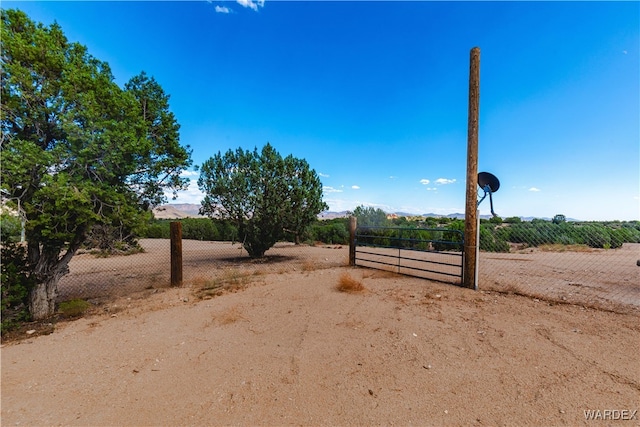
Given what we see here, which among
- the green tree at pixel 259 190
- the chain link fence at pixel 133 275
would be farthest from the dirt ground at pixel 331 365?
the green tree at pixel 259 190

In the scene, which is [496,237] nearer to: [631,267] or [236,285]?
[631,267]

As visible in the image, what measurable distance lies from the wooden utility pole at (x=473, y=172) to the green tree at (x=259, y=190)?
514cm

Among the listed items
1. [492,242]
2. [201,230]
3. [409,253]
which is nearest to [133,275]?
[409,253]

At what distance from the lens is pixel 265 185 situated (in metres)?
9.28

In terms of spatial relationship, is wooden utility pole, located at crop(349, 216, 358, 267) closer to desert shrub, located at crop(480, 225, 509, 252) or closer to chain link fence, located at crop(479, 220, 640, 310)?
chain link fence, located at crop(479, 220, 640, 310)

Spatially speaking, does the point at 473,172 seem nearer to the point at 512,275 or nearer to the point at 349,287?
the point at 349,287

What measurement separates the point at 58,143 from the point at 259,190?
5.75 metres

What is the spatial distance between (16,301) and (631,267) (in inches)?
549

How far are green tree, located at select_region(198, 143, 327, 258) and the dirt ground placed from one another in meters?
4.86

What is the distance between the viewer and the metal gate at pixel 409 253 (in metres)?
7.69

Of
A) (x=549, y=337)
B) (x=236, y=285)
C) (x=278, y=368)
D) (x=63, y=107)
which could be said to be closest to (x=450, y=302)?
(x=549, y=337)

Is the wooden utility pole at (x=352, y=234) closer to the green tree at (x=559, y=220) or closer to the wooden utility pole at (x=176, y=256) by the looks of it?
the wooden utility pole at (x=176, y=256)

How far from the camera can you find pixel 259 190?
9227mm

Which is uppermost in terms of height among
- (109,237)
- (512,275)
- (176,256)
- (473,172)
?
(473,172)
